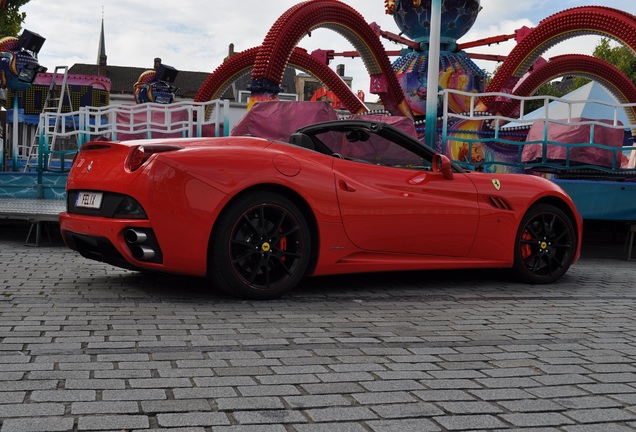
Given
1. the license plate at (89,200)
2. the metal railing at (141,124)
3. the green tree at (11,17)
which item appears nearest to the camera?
the license plate at (89,200)

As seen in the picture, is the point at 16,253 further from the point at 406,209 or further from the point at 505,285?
the point at 505,285

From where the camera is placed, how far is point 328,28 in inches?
645

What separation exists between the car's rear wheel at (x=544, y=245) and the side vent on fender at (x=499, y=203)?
255 mm

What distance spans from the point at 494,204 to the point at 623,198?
4.39 meters

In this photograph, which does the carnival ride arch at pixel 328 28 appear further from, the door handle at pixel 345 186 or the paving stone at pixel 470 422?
the paving stone at pixel 470 422

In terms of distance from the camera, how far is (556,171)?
35.3 ft

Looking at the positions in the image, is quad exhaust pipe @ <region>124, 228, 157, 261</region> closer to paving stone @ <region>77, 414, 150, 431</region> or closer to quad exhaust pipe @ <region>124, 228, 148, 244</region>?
quad exhaust pipe @ <region>124, 228, 148, 244</region>

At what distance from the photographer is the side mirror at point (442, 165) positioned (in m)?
6.02

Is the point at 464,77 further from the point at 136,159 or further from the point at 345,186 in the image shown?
the point at 136,159

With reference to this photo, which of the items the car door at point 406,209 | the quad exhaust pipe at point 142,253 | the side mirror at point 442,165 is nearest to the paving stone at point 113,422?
the quad exhaust pipe at point 142,253

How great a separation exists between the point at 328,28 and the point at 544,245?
35.5 feet

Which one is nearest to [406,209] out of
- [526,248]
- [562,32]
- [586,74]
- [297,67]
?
[526,248]

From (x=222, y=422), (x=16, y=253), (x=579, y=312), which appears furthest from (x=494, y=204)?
(x=16, y=253)

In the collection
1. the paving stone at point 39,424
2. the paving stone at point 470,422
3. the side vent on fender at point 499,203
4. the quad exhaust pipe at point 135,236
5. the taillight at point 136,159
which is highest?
the taillight at point 136,159
